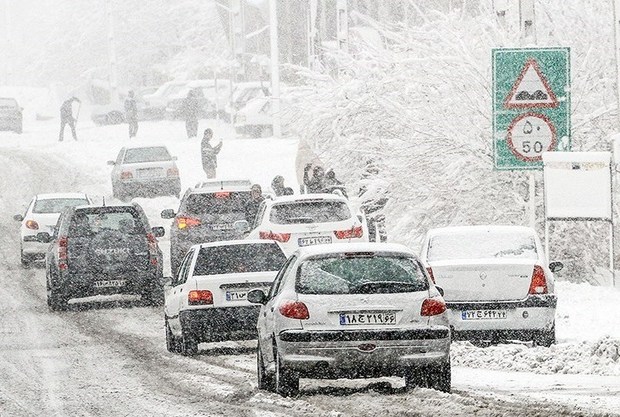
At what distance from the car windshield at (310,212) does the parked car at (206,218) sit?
2.64 m

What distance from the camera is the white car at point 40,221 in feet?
103

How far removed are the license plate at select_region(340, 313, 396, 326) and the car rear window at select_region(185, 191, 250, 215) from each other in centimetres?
1365

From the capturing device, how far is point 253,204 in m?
26.6

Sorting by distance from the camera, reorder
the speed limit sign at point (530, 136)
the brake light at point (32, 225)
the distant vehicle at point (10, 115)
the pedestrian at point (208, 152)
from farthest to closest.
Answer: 1. the distant vehicle at point (10, 115)
2. the pedestrian at point (208, 152)
3. the brake light at point (32, 225)
4. the speed limit sign at point (530, 136)

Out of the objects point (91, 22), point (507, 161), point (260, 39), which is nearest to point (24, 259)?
point (507, 161)

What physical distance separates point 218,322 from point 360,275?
4399mm

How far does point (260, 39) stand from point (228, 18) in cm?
198

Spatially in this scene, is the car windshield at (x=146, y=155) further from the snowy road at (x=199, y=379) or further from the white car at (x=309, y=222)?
the white car at (x=309, y=222)

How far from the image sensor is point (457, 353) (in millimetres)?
16094

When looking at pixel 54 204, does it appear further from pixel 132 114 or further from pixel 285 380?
pixel 132 114

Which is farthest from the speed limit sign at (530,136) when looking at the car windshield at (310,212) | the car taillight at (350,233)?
the car windshield at (310,212)

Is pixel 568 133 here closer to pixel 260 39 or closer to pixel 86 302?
pixel 86 302

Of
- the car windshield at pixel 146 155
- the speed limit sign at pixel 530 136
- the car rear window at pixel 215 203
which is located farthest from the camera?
the car windshield at pixel 146 155

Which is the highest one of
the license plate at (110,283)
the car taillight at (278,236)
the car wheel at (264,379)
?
the car taillight at (278,236)
